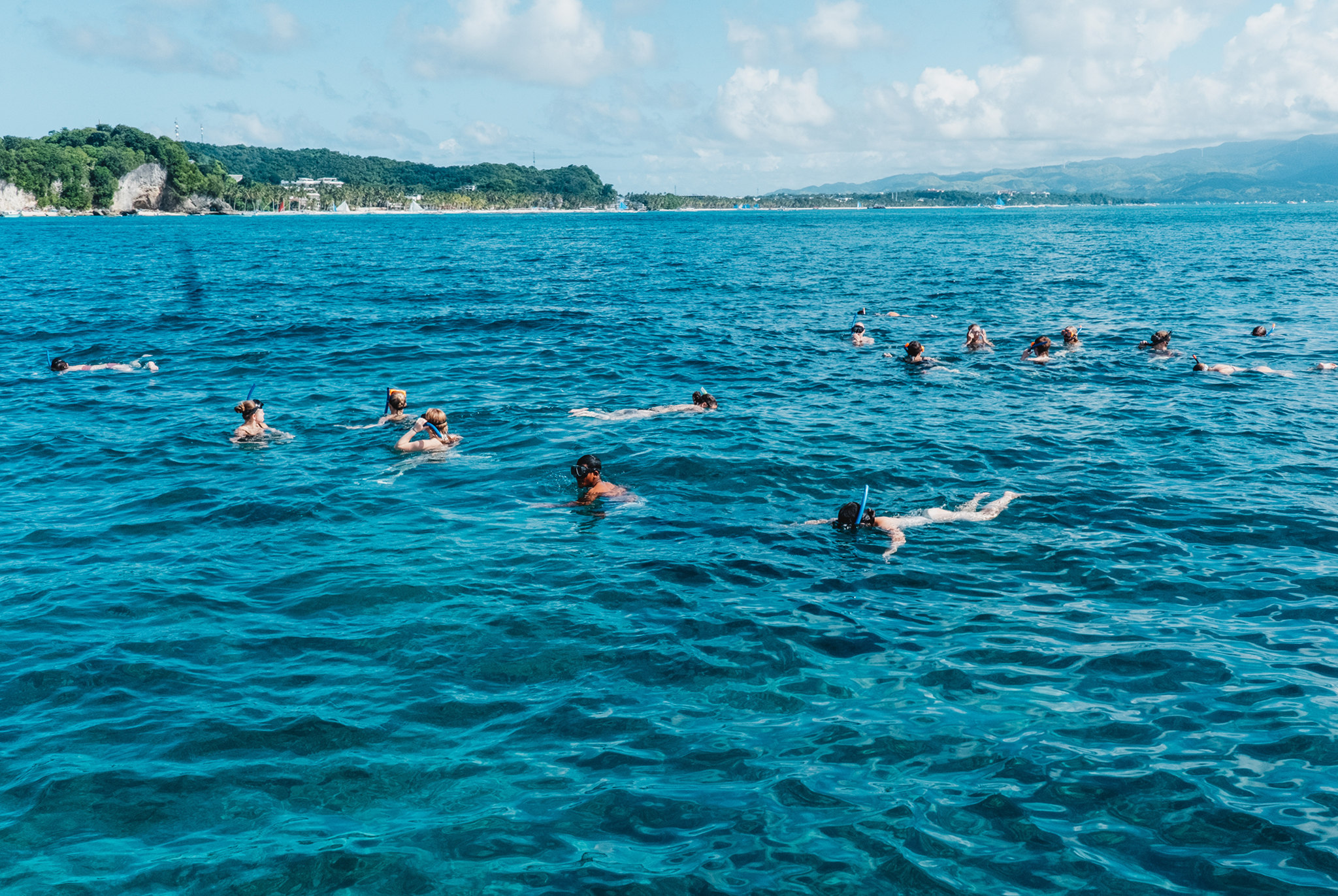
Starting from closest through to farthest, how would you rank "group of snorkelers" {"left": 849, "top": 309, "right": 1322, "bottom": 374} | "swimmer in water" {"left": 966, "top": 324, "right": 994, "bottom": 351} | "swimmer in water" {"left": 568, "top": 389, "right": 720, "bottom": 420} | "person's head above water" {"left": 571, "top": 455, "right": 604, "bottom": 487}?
"person's head above water" {"left": 571, "top": 455, "right": 604, "bottom": 487} < "swimmer in water" {"left": 568, "top": 389, "right": 720, "bottom": 420} < "group of snorkelers" {"left": 849, "top": 309, "right": 1322, "bottom": 374} < "swimmer in water" {"left": 966, "top": 324, "right": 994, "bottom": 351}

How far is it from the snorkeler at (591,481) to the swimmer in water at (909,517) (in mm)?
3658

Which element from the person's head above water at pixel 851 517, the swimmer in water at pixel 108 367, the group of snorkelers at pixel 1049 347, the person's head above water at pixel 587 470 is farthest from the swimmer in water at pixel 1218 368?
the swimmer in water at pixel 108 367

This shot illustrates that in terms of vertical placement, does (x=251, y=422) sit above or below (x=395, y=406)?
below

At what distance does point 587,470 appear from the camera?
46.1 feet

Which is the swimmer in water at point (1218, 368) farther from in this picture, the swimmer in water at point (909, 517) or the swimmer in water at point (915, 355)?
the swimmer in water at point (909, 517)

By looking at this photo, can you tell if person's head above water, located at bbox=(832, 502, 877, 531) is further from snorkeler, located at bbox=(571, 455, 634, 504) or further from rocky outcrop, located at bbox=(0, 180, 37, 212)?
rocky outcrop, located at bbox=(0, 180, 37, 212)

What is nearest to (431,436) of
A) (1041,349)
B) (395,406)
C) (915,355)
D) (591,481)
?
(395,406)

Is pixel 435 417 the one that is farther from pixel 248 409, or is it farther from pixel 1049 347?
pixel 1049 347

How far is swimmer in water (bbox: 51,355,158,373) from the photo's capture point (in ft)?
81.0

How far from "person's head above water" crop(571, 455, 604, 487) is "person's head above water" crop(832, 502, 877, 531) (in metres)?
4.27

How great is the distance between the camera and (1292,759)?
299 inches

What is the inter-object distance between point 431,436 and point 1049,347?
1932 centimetres

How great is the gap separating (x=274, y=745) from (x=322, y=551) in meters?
4.80

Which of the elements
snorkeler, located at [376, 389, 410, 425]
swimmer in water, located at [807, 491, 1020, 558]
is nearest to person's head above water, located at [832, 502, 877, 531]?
swimmer in water, located at [807, 491, 1020, 558]
